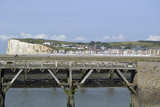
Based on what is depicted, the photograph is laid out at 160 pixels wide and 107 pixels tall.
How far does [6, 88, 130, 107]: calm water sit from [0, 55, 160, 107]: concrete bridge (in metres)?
8.93

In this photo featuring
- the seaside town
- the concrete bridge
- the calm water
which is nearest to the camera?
the concrete bridge

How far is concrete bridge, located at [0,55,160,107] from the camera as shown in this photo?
27.8 meters

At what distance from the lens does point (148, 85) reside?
27906 millimetres

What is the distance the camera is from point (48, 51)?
3632 inches

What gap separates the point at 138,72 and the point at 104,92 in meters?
23.1

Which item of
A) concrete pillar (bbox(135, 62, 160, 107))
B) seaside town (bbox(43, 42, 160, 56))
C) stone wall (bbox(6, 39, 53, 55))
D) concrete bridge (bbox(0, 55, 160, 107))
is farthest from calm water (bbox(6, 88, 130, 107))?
seaside town (bbox(43, 42, 160, 56))

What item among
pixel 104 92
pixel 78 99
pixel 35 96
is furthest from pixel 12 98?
pixel 104 92

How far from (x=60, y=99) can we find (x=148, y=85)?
61.5 feet

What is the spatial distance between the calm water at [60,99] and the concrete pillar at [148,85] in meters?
11.0

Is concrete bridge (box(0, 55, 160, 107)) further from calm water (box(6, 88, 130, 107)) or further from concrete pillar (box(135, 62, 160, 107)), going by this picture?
calm water (box(6, 88, 130, 107))

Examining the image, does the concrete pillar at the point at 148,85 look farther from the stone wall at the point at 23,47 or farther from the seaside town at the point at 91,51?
the stone wall at the point at 23,47

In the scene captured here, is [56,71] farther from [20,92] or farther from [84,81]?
[20,92]

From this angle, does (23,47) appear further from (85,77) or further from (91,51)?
(85,77)

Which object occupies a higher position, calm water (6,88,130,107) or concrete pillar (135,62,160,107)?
concrete pillar (135,62,160,107)
